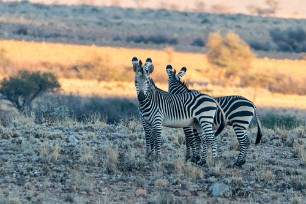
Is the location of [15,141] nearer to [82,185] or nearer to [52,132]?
[52,132]

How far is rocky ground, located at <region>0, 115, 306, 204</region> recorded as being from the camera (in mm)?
13148

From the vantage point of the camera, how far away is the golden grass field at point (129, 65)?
39.3 meters

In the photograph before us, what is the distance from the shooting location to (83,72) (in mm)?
45375

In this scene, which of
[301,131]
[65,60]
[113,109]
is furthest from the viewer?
[65,60]

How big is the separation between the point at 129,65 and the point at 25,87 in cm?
1798

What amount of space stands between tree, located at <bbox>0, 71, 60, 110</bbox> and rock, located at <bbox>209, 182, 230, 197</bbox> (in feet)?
53.9

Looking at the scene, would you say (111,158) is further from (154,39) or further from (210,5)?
(210,5)

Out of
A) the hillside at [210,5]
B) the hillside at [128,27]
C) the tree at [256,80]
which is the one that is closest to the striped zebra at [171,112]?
the tree at [256,80]

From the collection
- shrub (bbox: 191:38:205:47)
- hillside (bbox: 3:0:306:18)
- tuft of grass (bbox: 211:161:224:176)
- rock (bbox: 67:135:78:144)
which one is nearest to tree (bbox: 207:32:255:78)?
shrub (bbox: 191:38:205:47)

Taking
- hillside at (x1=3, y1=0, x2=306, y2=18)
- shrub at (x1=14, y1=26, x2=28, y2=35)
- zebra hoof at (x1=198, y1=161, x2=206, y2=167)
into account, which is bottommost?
zebra hoof at (x1=198, y1=161, x2=206, y2=167)

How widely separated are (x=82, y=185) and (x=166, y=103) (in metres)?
2.78

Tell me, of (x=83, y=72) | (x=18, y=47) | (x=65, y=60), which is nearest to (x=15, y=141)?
(x=83, y=72)

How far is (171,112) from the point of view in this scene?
15.5m

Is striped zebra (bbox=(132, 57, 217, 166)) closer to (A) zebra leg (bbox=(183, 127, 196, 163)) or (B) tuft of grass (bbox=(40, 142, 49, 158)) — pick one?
(A) zebra leg (bbox=(183, 127, 196, 163))
